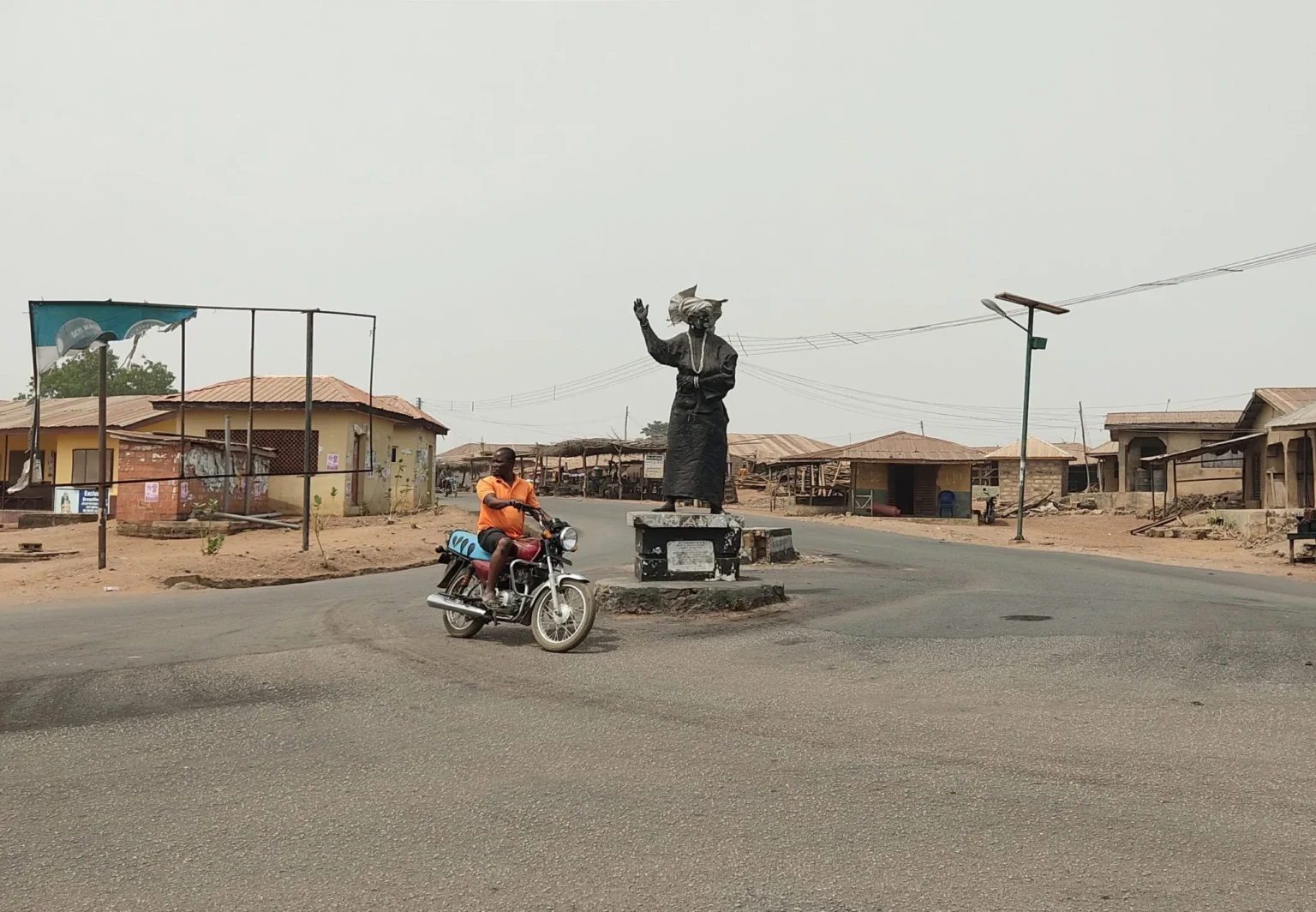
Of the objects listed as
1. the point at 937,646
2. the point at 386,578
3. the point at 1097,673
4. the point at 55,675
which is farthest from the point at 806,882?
the point at 386,578

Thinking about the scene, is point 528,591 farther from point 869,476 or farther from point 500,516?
point 869,476

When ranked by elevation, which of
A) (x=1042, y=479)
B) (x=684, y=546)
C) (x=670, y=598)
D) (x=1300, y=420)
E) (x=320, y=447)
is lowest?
(x=670, y=598)

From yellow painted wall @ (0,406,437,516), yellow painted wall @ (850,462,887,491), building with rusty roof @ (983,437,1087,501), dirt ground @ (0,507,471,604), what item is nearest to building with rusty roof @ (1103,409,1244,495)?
building with rusty roof @ (983,437,1087,501)

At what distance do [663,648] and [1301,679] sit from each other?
4180 millimetres

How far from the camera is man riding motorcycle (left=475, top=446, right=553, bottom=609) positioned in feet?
24.9

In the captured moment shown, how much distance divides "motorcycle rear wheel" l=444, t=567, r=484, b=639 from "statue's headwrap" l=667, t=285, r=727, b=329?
3727 mm

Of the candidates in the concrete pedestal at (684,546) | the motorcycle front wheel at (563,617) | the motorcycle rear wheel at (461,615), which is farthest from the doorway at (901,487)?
the motorcycle front wheel at (563,617)

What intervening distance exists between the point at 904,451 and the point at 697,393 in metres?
28.1

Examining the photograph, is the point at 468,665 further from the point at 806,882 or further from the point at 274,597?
the point at 274,597

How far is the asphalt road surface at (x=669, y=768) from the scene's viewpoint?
316 cm

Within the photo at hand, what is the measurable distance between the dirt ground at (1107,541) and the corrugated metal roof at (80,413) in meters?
22.6

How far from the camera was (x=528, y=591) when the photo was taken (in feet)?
Result: 25.2

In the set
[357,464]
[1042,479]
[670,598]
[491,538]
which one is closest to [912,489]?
[1042,479]

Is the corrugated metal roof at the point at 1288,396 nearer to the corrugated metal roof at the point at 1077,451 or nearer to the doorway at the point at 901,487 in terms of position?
the doorway at the point at 901,487
